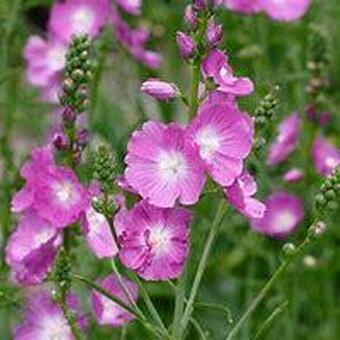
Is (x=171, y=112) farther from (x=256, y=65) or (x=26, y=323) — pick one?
(x=26, y=323)

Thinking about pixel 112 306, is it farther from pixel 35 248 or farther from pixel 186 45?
pixel 186 45

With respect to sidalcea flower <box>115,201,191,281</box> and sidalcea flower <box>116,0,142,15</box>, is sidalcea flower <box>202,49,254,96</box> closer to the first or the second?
sidalcea flower <box>115,201,191,281</box>

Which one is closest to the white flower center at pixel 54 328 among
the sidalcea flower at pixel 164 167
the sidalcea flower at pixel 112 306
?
the sidalcea flower at pixel 112 306

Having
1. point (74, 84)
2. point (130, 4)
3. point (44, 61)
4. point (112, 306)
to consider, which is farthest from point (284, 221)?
point (74, 84)

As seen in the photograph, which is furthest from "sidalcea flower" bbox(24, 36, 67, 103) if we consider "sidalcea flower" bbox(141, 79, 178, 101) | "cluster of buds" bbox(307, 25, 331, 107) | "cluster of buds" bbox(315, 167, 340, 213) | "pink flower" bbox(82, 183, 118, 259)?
"cluster of buds" bbox(315, 167, 340, 213)

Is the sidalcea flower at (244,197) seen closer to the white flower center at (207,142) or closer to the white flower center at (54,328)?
the white flower center at (207,142)

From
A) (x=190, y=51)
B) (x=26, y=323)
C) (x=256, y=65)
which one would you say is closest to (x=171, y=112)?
(x=256, y=65)

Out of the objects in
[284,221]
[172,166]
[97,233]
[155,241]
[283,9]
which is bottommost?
[284,221]
